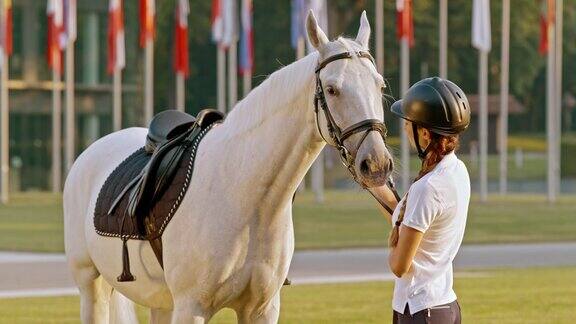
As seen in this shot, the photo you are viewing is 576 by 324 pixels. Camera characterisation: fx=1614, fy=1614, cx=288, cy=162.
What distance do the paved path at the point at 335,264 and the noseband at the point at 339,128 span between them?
11427mm

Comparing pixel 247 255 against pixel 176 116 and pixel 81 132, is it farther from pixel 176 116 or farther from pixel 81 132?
pixel 81 132

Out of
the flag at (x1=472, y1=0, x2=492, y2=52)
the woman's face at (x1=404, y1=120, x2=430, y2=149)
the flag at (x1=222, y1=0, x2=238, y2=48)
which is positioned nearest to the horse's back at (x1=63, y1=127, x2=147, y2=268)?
the woman's face at (x1=404, y1=120, x2=430, y2=149)

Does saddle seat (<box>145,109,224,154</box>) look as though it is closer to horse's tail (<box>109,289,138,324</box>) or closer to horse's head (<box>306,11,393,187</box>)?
horse's tail (<box>109,289,138,324</box>)

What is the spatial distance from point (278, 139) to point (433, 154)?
1.66 metres

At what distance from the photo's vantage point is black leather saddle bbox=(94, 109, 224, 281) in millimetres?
8531

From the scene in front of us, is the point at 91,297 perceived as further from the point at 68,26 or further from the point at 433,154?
the point at 68,26

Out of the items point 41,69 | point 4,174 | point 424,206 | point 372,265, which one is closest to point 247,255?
point 424,206

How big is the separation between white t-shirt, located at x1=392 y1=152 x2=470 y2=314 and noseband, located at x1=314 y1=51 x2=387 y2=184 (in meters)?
0.76

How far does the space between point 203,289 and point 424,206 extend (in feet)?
6.73

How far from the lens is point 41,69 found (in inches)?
2393

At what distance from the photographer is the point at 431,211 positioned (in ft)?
20.7

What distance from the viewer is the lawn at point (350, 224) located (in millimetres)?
29406

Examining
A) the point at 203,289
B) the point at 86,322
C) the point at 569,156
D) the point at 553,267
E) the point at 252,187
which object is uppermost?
the point at 252,187

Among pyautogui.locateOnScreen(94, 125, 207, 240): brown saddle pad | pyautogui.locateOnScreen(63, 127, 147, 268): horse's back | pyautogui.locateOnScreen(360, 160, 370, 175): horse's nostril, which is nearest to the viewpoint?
pyautogui.locateOnScreen(360, 160, 370, 175): horse's nostril
